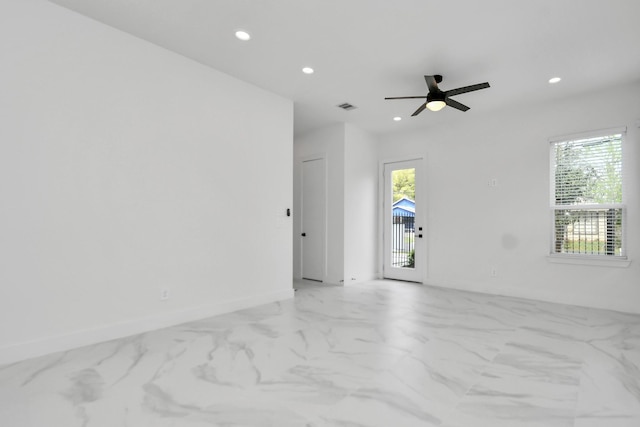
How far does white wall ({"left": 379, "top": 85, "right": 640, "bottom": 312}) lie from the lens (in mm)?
4234

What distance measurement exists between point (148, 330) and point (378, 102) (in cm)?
411

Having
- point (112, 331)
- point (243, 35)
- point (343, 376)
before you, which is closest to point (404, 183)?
point (243, 35)

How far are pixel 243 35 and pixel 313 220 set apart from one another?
3606mm

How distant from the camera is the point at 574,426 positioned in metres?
1.81

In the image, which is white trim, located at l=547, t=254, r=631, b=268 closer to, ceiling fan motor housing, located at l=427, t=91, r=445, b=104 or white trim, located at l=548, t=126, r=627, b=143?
white trim, located at l=548, t=126, r=627, b=143

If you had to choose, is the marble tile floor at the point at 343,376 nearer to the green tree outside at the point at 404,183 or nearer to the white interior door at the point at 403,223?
the white interior door at the point at 403,223

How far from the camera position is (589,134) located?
4.46 m

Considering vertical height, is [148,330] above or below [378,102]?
below

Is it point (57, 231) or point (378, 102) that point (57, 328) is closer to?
point (57, 231)

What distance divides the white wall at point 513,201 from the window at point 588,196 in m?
0.11

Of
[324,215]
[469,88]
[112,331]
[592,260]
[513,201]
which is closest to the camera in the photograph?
[112,331]

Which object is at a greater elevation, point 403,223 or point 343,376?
point 403,223

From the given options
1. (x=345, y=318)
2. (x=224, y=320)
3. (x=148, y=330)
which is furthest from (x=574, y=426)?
(x=148, y=330)

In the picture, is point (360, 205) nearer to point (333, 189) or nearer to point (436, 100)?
point (333, 189)
